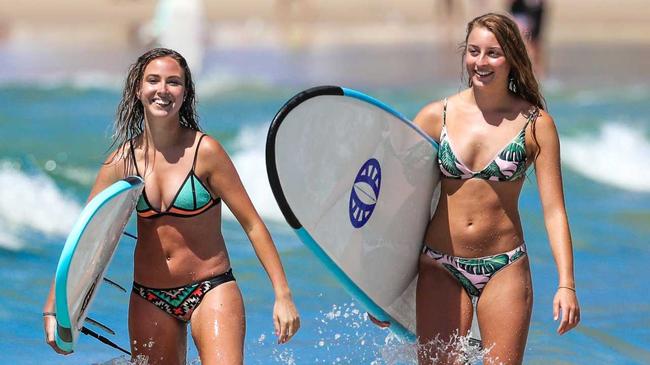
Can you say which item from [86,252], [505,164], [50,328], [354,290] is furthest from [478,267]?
[50,328]

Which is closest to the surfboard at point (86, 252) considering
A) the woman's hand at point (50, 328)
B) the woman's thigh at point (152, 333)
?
the woman's hand at point (50, 328)

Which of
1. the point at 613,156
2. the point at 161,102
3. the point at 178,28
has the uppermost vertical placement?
the point at 161,102

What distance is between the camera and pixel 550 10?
3152 cm

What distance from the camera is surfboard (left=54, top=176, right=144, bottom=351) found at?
3.70m

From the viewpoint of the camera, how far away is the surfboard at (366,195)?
439 centimetres

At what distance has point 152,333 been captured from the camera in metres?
4.14

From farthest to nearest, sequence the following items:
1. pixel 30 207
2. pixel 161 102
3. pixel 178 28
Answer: pixel 178 28
pixel 30 207
pixel 161 102

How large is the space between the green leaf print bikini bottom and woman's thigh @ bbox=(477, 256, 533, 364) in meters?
0.02

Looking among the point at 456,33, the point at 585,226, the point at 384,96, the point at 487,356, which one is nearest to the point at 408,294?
the point at 487,356

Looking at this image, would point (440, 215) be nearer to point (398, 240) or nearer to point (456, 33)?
point (398, 240)

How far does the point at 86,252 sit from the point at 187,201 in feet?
1.32

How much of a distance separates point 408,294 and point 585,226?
512cm

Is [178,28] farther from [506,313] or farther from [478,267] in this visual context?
[506,313]

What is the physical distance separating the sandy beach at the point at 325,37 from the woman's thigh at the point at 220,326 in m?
10.4
